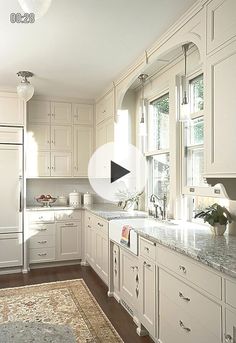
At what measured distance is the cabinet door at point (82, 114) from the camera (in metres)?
4.96

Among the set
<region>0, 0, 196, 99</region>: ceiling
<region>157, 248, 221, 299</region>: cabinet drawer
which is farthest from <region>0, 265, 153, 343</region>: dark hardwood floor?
<region>0, 0, 196, 99</region>: ceiling

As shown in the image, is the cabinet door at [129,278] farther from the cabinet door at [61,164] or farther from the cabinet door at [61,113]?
the cabinet door at [61,113]

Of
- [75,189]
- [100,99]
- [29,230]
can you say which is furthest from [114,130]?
[29,230]

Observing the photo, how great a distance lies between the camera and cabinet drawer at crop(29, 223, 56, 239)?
444 centimetres

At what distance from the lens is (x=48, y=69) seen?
3.54 meters

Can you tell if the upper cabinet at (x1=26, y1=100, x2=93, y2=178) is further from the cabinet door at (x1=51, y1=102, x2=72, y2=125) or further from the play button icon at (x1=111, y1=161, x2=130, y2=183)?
the play button icon at (x1=111, y1=161, x2=130, y2=183)

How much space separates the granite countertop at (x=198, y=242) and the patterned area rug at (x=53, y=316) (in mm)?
989

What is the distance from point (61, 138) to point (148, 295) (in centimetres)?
313

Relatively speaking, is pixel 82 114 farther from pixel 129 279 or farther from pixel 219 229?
pixel 219 229

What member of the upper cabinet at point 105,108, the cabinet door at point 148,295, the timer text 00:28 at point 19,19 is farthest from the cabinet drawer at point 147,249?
the upper cabinet at point 105,108

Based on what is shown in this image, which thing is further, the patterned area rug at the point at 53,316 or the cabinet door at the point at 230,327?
the patterned area rug at the point at 53,316

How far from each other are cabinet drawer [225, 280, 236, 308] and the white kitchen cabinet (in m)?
2.96

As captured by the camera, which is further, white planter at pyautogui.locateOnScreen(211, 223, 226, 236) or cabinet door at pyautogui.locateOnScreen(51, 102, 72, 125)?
cabinet door at pyautogui.locateOnScreen(51, 102, 72, 125)

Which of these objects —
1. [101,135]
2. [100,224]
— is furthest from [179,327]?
[101,135]
